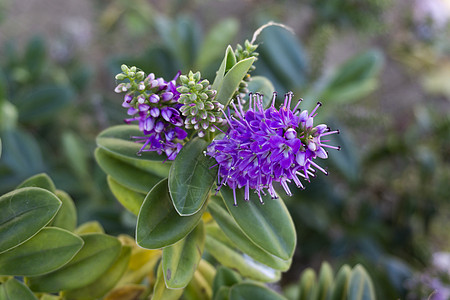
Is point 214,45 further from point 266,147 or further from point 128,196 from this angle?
point 266,147

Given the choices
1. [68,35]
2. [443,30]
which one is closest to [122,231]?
[68,35]

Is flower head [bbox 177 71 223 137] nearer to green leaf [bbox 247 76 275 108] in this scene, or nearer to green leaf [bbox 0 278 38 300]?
green leaf [bbox 247 76 275 108]

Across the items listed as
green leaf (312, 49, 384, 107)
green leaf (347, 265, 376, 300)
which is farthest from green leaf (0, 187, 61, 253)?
green leaf (312, 49, 384, 107)

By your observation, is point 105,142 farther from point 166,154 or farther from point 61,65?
point 61,65

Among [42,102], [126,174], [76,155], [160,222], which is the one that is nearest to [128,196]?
[126,174]

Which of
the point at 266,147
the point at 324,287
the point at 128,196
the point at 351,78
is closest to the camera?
the point at 266,147
